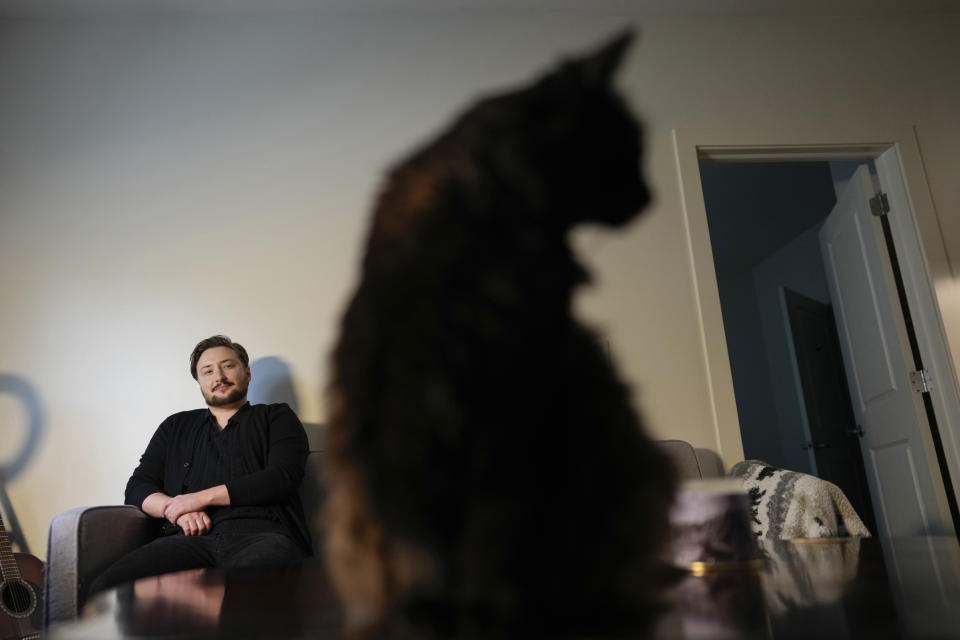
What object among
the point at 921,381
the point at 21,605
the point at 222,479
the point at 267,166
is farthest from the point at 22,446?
the point at 921,381

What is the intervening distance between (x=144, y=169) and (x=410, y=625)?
→ 3159 mm

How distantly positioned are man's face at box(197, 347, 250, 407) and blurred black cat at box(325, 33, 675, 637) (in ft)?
7.73

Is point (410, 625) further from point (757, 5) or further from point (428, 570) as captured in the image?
point (757, 5)

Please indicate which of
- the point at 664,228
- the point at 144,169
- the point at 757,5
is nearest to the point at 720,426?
the point at 664,228

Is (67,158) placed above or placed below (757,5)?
below

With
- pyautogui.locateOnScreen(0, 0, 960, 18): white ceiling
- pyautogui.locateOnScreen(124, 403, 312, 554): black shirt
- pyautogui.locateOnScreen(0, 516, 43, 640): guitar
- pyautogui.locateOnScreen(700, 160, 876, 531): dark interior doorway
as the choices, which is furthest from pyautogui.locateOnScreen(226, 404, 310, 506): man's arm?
pyautogui.locateOnScreen(700, 160, 876, 531): dark interior doorway

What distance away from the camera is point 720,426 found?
9.33 ft

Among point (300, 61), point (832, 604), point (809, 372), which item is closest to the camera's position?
point (832, 604)

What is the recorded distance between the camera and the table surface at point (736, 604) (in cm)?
36

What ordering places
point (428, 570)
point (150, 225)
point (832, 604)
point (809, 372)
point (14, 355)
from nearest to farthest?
point (428, 570)
point (832, 604)
point (14, 355)
point (150, 225)
point (809, 372)

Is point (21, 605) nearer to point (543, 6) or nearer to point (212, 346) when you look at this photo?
point (212, 346)

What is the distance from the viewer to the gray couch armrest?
5.23 ft

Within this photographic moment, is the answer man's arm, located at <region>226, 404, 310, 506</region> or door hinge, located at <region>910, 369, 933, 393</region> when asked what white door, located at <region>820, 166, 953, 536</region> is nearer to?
door hinge, located at <region>910, 369, 933, 393</region>

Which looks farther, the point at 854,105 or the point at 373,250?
the point at 854,105
